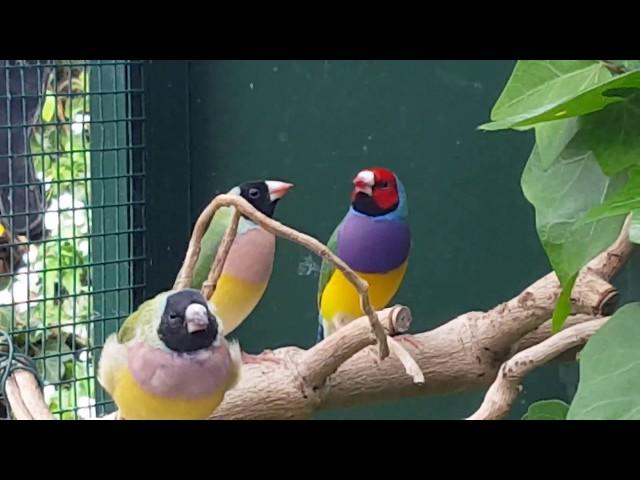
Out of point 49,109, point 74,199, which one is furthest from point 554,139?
point 49,109

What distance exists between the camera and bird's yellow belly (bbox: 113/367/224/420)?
0.98 metres

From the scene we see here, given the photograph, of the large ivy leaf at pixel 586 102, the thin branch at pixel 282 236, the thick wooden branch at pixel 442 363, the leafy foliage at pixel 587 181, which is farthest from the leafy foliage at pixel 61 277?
the large ivy leaf at pixel 586 102

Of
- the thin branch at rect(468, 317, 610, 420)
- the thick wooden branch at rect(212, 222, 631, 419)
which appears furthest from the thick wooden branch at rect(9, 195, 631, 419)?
the thin branch at rect(468, 317, 610, 420)

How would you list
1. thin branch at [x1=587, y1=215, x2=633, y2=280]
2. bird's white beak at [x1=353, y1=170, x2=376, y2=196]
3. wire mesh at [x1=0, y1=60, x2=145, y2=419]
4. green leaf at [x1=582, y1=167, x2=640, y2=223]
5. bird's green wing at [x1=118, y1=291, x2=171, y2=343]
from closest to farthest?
green leaf at [x1=582, y1=167, x2=640, y2=223] < bird's green wing at [x1=118, y1=291, x2=171, y2=343] < thin branch at [x1=587, y1=215, x2=633, y2=280] < bird's white beak at [x1=353, y1=170, x2=376, y2=196] < wire mesh at [x1=0, y1=60, x2=145, y2=419]

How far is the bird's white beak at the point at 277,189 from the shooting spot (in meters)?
1.50

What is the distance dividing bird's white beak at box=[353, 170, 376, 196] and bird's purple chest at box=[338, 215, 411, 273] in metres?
0.05

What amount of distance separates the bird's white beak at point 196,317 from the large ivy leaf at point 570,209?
38 centimetres

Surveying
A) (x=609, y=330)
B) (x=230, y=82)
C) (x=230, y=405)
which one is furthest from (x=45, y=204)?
(x=609, y=330)

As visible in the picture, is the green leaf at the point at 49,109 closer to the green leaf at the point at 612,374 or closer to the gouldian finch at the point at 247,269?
the gouldian finch at the point at 247,269

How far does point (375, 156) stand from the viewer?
59.3 inches

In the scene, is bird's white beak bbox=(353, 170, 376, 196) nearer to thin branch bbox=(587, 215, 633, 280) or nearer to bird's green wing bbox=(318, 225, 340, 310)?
bird's green wing bbox=(318, 225, 340, 310)

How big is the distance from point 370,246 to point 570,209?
1.00 metres
